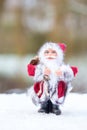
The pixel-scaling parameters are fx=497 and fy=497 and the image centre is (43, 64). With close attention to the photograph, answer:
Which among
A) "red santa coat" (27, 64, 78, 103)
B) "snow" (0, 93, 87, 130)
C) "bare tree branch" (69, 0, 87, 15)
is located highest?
"bare tree branch" (69, 0, 87, 15)

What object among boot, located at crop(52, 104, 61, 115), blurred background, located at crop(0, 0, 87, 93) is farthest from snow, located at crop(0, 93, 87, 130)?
blurred background, located at crop(0, 0, 87, 93)

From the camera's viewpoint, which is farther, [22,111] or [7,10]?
[7,10]

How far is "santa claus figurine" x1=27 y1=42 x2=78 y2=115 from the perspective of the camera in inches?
24.2

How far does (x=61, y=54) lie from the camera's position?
631 mm

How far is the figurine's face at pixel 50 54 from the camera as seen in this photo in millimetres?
630

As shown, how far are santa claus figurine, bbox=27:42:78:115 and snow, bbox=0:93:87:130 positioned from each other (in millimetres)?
15

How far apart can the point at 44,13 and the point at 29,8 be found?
7 cm

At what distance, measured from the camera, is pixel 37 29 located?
2297 millimetres

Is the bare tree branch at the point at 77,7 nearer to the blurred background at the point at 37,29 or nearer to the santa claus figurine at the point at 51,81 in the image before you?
the blurred background at the point at 37,29

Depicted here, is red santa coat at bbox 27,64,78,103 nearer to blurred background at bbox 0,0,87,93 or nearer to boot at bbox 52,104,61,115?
boot at bbox 52,104,61,115

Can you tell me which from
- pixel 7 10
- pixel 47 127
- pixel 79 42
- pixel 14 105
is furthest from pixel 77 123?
pixel 7 10

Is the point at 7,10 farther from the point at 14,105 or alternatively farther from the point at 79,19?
the point at 14,105

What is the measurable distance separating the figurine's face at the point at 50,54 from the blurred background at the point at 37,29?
4.87 feet

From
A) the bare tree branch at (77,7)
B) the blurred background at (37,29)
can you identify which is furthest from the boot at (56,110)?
the bare tree branch at (77,7)
